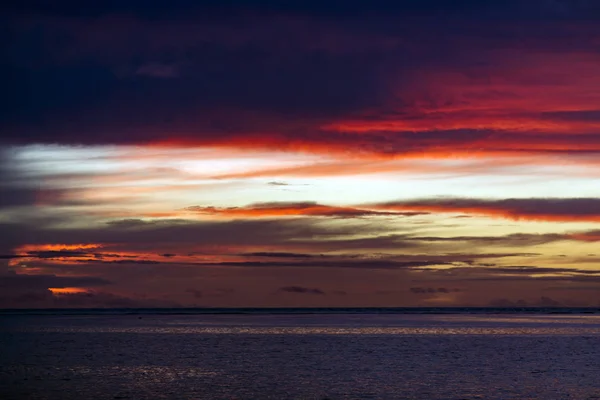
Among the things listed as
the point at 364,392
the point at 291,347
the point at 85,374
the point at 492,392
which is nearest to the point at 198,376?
the point at 85,374

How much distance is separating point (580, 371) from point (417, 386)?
1745cm

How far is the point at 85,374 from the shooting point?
66.6m

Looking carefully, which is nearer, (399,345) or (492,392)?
(492,392)

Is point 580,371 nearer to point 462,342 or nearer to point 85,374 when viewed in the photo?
point 85,374

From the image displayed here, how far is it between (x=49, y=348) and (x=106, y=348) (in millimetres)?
6283

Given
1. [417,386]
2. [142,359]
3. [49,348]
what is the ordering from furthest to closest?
[49,348], [142,359], [417,386]

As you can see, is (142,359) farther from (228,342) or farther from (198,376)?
(228,342)

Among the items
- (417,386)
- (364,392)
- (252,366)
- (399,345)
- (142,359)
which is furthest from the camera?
(399,345)

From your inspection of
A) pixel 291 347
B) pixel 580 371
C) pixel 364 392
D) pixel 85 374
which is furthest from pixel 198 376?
pixel 291 347

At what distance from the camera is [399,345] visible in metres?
107

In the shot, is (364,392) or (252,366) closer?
(364,392)

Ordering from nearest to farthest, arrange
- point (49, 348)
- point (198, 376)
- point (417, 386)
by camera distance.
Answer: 1. point (417, 386)
2. point (198, 376)
3. point (49, 348)

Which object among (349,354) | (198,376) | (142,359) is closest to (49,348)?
(142,359)

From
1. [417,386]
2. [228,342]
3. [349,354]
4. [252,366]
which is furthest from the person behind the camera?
[228,342]
